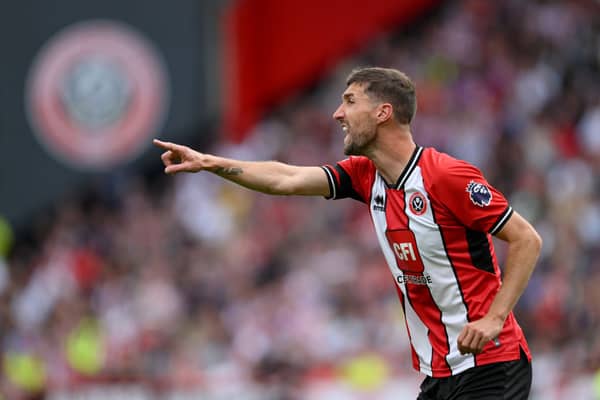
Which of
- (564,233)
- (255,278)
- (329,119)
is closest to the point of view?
(564,233)

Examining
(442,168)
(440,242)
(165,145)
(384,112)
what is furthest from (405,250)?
(165,145)

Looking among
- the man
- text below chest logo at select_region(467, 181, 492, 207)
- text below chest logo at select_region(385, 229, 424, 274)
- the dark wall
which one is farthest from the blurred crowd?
text below chest logo at select_region(467, 181, 492, 207)

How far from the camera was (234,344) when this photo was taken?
42.2 ft

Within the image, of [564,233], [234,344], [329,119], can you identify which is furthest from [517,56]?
[234,344]

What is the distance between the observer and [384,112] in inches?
223

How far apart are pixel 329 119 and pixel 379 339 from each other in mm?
4801

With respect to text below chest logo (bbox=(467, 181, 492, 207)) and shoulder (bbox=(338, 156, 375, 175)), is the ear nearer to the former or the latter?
shoulder (bbox=(338, 156, 375, 175))

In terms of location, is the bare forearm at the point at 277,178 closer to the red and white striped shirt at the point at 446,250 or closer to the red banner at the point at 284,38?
the red and white striped shirt at the point at 446,250

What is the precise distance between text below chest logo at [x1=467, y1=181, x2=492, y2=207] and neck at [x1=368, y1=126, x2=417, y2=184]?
0.40 m

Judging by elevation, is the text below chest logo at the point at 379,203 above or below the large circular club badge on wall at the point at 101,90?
below

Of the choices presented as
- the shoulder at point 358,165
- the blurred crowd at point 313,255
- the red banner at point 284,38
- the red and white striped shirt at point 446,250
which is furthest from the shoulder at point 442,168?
the red banner at point 284,38

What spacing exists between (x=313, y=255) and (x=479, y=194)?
8417 mm

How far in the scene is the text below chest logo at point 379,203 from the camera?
569 centimetres

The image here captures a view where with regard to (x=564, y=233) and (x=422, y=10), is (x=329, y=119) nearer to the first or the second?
(x=422, y=10)
